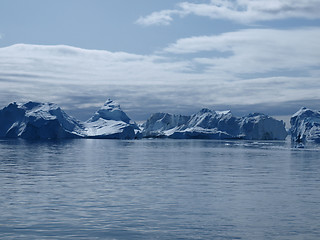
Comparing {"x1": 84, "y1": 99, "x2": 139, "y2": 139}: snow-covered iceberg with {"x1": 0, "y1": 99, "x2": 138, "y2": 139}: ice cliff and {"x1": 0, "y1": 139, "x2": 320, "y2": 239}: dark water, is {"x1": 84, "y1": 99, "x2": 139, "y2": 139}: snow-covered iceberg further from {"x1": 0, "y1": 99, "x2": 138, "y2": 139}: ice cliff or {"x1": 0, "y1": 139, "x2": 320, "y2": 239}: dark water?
{"x1": 0, "y1": 139, "x2": 320, "y2": 239}: dark water

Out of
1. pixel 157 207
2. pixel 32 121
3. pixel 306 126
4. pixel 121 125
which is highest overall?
pixel 32 121

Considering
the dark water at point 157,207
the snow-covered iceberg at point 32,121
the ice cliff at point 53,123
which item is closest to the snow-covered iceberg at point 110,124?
the ice cliff at point 53,123

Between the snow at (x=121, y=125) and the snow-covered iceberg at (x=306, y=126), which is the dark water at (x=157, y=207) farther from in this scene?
→ the snow at (x=121, y=125)

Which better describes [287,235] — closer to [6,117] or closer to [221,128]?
[6,117]

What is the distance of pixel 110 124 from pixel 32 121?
96.4 feet

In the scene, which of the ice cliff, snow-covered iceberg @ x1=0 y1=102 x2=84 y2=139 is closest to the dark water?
snow-covered iceberg @ x1=0 y1=102 x2=84 y2=139

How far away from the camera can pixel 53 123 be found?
336 ft

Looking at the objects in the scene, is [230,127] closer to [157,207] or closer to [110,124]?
[110,124]

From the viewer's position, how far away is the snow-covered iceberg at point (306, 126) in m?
89.9

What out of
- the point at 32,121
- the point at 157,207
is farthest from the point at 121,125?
the point at 157,207

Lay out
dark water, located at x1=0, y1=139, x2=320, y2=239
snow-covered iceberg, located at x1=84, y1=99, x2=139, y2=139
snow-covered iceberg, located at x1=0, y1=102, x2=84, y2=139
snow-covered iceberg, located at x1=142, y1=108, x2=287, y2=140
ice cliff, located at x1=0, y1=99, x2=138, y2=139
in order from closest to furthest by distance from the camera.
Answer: dark water, located at x1=0, y1=139, x2=320, y2=239 < snow-covered iceberg, located at x1=0, y1=102, x2=84, y2=139 < ice cliff, located at x1=0, y1=99, x2=138, y2=139 < snow-covered iceberg, located at x1=84, y1=99, x2=139, y2=139 < snow-covered iceberg, located at x1=142, y1=108, x2=287, y2=140

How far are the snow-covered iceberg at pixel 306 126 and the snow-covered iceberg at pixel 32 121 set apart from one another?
56.1m

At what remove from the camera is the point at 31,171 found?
92.2 feet

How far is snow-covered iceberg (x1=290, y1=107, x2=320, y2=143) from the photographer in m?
89.9
